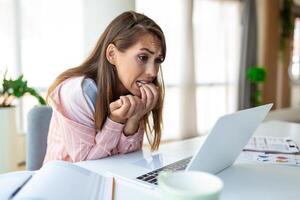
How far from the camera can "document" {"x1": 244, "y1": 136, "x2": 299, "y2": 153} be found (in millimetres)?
1142

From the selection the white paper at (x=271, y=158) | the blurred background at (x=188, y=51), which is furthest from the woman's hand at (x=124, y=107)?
the blurred background at (x=188, y=51)

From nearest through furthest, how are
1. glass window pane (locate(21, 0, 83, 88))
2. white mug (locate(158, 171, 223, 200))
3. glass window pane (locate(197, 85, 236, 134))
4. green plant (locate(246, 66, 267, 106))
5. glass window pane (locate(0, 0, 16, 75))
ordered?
white mug (locate(158, 171, 223, 200)) < glass window pane (locate(0, 0, 16, 75)) < glass window pane (locate(21, 0, 83, 88)) < glass window pane (locate(197, 85, 236, 134)) < green plant (locate(246, 66, 267, 106))

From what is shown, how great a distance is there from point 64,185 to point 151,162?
0.35 metres

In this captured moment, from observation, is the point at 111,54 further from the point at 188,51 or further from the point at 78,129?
the point at 188,51

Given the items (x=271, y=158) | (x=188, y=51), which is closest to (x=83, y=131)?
(x=271, y=158)

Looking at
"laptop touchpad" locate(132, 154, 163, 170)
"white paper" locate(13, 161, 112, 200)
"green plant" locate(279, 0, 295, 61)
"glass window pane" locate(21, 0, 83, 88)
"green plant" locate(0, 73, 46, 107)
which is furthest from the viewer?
"green plant" locate(279, 0, 295, 61)

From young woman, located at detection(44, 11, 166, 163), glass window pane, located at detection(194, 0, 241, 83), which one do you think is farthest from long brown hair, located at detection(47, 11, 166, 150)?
glass window pane, located at detection(194, 0, 241, 83)

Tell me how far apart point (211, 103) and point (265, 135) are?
10.8ft

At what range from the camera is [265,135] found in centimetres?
140

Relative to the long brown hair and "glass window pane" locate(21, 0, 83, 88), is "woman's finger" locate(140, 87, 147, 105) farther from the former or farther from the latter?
"glass window pane" locate(21, 0, 83, 88)

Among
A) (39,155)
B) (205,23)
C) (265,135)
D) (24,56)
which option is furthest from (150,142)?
(205,23)

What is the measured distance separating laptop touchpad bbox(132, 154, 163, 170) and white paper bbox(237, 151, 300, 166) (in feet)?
0.84

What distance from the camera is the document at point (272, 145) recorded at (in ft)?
3.75

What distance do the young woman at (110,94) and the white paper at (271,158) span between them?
356mm
